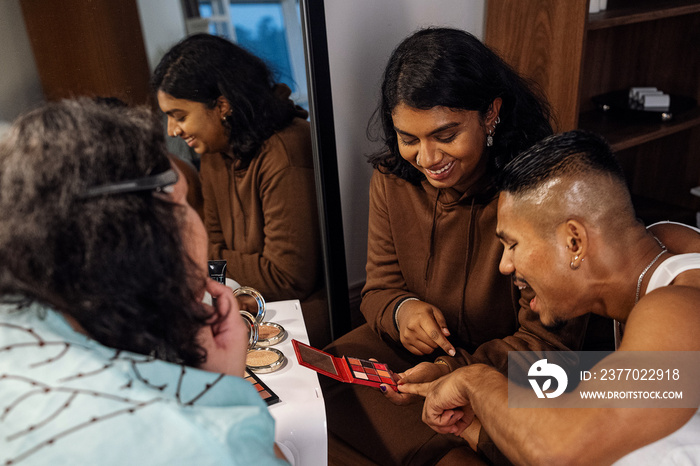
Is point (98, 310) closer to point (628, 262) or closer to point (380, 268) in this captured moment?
point (628, 262)

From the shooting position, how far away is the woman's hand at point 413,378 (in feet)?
4.57

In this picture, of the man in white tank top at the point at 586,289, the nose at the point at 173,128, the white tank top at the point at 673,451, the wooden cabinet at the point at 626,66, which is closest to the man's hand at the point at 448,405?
the man in white tank top at the point at 586,289

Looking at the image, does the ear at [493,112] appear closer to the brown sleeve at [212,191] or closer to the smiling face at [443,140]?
the smiling face at [443,140]

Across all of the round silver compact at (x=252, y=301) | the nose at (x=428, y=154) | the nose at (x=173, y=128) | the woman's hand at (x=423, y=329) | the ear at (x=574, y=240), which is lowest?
the woman's hand at (x=423, y=329)

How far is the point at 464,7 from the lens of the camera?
213 centimetres

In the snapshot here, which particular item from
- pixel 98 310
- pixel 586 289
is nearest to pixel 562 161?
pixel 586 289

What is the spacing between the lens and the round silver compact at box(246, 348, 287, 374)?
1196mm

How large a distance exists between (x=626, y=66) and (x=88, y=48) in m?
2.42

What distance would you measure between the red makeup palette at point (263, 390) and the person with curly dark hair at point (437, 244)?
1.26 ft

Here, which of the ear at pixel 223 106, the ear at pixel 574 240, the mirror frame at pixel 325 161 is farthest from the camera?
the mirror frame at pixel 325 161

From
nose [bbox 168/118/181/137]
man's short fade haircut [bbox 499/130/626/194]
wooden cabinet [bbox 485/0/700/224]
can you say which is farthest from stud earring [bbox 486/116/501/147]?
nose [bbox 168/118/181/137]

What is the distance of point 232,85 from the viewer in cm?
153

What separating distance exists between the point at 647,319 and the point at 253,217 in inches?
43.4

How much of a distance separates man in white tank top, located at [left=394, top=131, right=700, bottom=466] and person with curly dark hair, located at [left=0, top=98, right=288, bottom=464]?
1.65 feet
